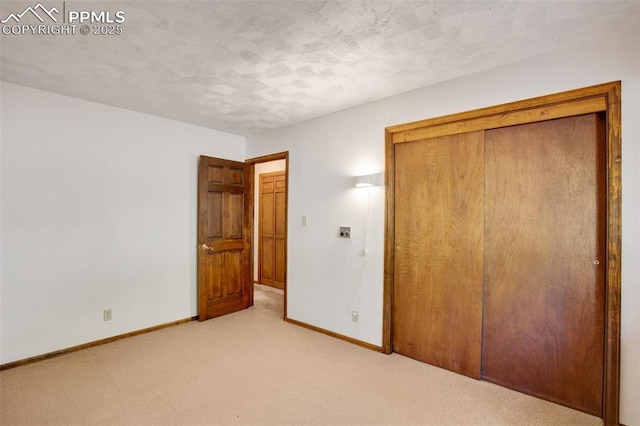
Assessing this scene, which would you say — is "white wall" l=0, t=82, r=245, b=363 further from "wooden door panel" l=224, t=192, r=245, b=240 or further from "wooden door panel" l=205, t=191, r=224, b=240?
"wooden door panel" l=224, t=192, r=245, b=240

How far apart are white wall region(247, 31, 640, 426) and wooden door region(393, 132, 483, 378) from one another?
235 mm

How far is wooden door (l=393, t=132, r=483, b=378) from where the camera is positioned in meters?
2.68

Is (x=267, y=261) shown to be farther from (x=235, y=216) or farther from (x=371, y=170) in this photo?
(x=371, y=170)

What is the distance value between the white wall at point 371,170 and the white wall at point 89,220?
1.27 metres

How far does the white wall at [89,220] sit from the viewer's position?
2809 mm

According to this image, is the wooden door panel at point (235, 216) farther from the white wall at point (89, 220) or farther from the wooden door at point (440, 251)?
the wooden door at point (440, 251)

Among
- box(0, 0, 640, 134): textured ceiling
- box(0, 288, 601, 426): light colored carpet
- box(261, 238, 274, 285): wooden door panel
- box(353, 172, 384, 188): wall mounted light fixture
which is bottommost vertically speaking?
box(0, 288, 601, 426): light colored carpet

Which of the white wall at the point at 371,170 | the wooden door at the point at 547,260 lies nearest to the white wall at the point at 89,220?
the white wall at the point at 371,170

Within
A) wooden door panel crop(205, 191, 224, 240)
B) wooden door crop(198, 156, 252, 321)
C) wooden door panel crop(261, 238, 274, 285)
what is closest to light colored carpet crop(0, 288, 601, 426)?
wooden door crop(198, 156, 252, 321)

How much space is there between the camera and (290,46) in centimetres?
215

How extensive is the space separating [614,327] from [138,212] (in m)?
4.22

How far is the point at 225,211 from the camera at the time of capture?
4.31m

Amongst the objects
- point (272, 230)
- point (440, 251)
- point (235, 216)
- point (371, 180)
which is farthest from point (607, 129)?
point (272, 230)

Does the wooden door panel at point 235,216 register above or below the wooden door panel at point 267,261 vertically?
above
